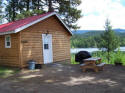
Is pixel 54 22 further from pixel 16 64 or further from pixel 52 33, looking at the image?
pixel 16 64

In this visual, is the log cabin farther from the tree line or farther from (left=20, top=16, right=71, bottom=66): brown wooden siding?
the tree line

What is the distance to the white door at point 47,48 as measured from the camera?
36.0 feet

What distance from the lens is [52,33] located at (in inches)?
454

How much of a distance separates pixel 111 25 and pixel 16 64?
14.1 metres

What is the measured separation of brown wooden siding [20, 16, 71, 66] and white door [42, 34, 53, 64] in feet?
0.96

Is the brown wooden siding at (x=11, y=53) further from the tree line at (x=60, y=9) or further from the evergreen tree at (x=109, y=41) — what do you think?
the evergreen tree at (x=109, y=41)

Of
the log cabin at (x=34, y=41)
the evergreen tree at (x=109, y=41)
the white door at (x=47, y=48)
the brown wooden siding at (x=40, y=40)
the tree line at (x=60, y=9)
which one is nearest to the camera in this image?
the log cabin at (x=34, y=41)

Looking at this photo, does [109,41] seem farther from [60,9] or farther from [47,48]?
[47,48]

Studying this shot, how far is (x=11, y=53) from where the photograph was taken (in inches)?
391

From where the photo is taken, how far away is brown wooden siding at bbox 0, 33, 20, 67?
31.3 ft

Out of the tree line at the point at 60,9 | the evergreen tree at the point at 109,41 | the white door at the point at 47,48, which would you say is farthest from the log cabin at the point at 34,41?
the tree line at the point at 60,9

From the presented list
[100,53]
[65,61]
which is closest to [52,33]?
[65,61]

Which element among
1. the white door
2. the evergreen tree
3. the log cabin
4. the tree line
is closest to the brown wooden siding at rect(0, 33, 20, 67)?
the log cabin

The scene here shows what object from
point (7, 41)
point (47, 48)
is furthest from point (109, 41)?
point (7, 41)
